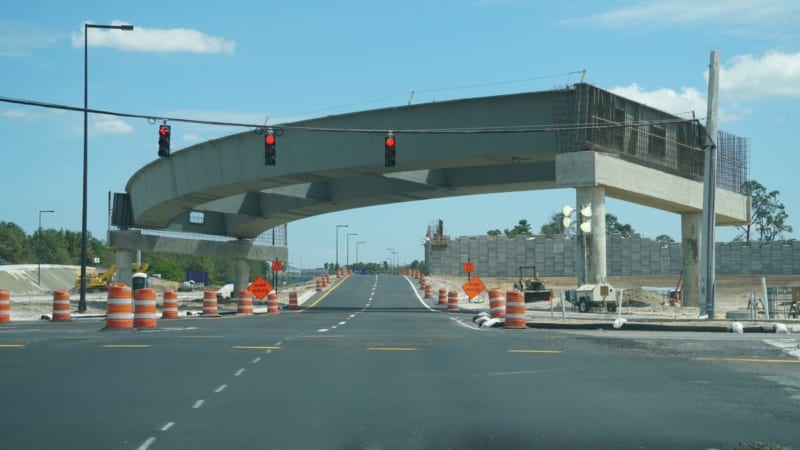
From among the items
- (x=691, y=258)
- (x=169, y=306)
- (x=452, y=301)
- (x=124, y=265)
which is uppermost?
(x=691, y=258)

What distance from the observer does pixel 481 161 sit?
4462 centimetres

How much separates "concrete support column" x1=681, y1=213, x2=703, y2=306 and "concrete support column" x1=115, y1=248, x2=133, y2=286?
115 feet

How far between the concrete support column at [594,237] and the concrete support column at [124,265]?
31762mm

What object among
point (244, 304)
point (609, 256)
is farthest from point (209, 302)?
point (609, 256)

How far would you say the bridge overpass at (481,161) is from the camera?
43.3 metres

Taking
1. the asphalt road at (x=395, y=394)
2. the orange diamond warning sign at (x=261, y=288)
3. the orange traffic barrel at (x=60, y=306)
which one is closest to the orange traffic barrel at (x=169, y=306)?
the orange traffic barrel at (x=60, y=306)

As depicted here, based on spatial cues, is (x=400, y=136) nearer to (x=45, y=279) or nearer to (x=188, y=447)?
(x=188, y=447)

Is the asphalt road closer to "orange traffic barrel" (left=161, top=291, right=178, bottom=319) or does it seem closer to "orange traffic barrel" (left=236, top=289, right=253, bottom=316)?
"orange traffic barrel" (left=161, top=291, right=178, bottom=319)

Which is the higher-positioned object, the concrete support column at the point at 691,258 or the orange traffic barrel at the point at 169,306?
the concrete support column at the point at 691,258

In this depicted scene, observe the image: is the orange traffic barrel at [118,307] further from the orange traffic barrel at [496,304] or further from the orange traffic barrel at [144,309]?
the orange traffic barrel at [496,304]

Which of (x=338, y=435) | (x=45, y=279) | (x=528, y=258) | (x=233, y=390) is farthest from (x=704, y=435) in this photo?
(x=45, y=279)

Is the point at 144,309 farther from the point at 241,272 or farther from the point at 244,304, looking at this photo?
the point at 241,272

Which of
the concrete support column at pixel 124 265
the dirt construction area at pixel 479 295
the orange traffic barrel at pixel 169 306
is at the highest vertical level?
the concrete support column at pixel 124 265

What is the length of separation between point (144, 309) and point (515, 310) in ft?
34.8
